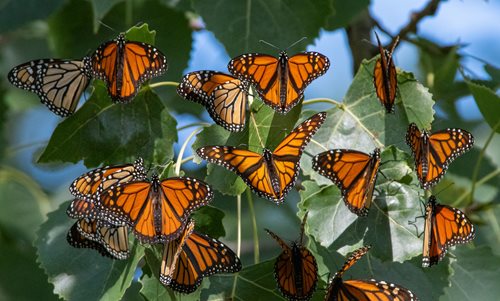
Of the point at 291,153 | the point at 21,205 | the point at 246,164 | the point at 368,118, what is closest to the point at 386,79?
the point at 368,118

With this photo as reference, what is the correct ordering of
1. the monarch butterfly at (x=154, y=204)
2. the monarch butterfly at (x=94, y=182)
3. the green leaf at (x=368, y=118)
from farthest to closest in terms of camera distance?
1. the green leaf at (x=368, y=118)
2. the monarch butterfly at (x=94, y=182)
3. the monarch butterfly at (x=154, y=204)

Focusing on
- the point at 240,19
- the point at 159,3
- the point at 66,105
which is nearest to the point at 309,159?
the point at 240,19

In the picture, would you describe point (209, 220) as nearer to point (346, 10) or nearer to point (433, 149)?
point (433, 149)

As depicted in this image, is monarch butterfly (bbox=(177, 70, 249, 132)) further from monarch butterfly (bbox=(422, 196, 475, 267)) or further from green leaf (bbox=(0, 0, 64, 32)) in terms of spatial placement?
green leaf (bbox=(0, 0, 64, 32))

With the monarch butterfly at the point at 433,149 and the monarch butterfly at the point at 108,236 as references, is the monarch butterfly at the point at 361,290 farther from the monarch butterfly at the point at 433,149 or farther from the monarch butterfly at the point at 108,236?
the monarch butterfly at the point at 108,236

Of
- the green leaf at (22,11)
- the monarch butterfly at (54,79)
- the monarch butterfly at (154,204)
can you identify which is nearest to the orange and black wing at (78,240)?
the monarch butterfly at (154,204)

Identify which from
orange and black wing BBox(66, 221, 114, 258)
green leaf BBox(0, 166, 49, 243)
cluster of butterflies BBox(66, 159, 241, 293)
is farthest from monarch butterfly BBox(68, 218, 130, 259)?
green leaf BBox(0, 166, 49, 243)
